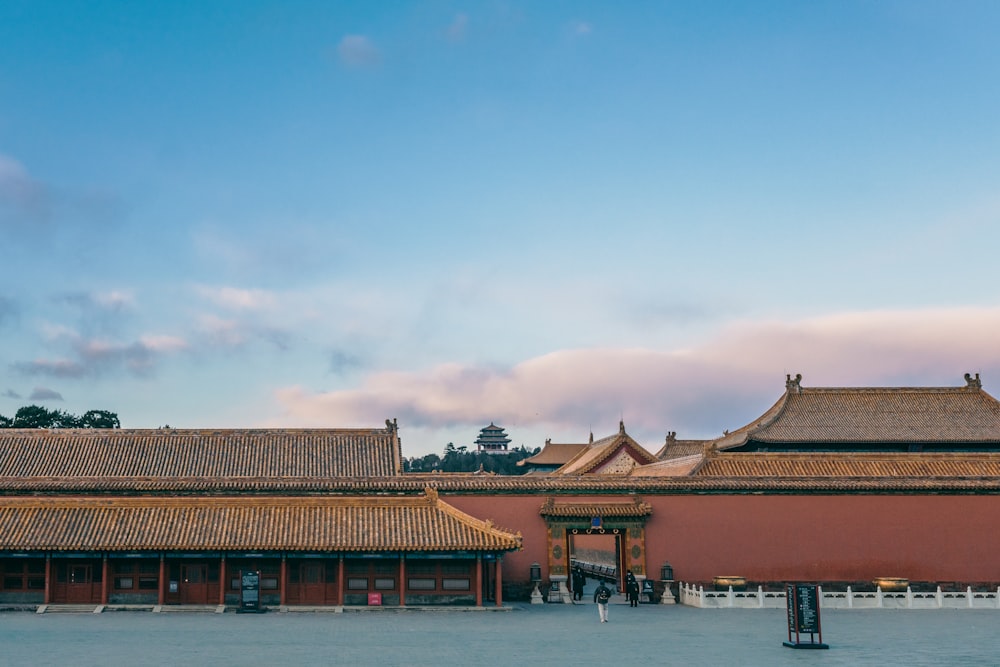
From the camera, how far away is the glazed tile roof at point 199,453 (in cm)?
4338

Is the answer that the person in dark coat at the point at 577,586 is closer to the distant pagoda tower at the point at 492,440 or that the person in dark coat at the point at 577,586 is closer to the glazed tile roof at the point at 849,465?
the glazed tile roof at the point at 849,465

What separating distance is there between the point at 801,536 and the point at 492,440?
431 feet

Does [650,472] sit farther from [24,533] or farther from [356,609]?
[24,533]

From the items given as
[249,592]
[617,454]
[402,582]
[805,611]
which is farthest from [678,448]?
[805,611]

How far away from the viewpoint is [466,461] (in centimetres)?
15162

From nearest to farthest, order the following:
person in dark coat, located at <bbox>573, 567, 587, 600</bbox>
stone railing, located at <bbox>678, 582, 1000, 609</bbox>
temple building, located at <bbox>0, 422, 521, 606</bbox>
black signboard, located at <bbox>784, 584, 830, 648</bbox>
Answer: black signboard, located at <bbox>784, 584, 830, 648</bbox>, temple building, located at <bbox>0, 422, 521, 606</bbox>, stone railing, located at <bbox>678, 582, 1000, 609</bbox>, person in dark coat, located at <bbox>573, 567, 587, 600</bbox>

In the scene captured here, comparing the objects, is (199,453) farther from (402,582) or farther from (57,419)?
(57,419)

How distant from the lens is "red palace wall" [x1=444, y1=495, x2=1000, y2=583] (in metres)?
38.3

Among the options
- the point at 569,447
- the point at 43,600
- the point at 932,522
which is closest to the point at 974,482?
the point at 932,522

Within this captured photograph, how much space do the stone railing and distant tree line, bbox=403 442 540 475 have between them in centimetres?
10344

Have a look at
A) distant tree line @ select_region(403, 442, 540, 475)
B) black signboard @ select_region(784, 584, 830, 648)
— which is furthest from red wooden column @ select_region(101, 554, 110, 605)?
distant tree line @ select_region(403, 442, 540, 475)

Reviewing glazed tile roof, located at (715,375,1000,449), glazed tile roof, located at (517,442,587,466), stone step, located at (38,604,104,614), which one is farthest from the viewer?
glazed tile roof, located at (517,442,587,466)

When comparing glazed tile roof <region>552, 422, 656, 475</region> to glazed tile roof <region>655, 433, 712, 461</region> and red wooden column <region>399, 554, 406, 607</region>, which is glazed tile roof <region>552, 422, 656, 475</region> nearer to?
glazed tile roof <region>655, 433, 712, 461</region>

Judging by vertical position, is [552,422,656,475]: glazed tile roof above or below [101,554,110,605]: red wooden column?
above
